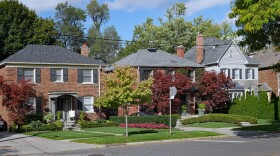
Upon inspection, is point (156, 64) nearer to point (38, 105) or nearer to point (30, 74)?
point (38, 105)

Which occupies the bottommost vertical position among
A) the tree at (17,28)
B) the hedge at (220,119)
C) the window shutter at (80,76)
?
the hedge at (220,119)

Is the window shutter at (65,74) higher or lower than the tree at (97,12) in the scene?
lower

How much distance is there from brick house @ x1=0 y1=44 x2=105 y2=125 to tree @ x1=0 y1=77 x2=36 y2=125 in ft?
7.52

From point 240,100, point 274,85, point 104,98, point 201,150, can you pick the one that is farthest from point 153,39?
point 201,150

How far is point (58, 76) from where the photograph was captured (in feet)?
128

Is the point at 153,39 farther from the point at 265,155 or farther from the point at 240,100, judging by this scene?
the point at 265,155

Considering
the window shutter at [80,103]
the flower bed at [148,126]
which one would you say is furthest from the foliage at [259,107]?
the window shutter at [80,103]

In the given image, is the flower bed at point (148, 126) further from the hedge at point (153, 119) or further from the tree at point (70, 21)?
the tree at point (70, 21)

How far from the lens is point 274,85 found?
5700 centimetres

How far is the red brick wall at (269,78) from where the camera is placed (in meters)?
56.7

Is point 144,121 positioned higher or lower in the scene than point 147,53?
lower

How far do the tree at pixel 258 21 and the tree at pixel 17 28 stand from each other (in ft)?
125

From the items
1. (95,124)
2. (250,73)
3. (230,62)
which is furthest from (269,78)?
(95,124)

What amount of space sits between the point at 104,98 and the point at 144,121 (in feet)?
38.6
